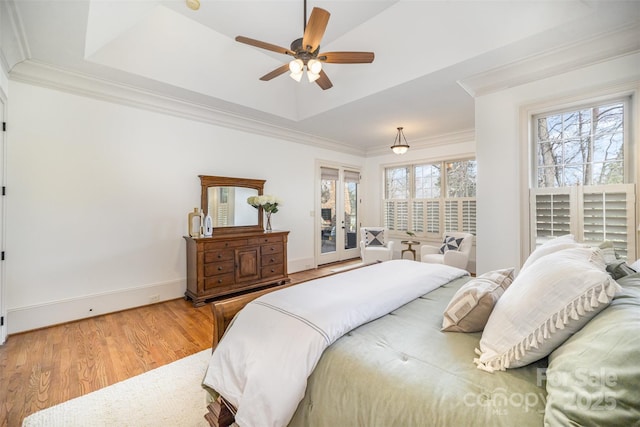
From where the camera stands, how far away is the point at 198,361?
2205 mm

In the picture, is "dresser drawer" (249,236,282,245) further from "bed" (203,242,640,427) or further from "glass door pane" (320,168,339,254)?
"bed" (203,242,640,427)

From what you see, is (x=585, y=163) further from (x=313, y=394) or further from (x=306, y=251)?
(x=306, y=251)

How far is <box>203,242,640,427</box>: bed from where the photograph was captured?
67 cm

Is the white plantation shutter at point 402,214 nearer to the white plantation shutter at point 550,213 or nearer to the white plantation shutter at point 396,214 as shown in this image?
the white plantation shutter at point 396,214

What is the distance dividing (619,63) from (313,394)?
3550 millimetres

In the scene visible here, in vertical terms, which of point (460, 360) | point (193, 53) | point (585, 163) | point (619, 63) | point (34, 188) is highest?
point (193, 53)

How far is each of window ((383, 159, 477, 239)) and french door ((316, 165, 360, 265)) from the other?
2.57ft

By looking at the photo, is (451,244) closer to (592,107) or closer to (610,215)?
(610,215)

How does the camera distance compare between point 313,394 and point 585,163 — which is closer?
point 313,394

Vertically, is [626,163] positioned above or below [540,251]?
above

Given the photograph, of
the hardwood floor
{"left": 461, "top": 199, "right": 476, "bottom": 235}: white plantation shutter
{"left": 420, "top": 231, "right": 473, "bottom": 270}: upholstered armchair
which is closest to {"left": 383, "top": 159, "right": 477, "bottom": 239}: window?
{"left": 461, "top": 199, "right": 476, "bottom": 235}: white plantation shutter

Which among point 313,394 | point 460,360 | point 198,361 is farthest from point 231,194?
point 460,360

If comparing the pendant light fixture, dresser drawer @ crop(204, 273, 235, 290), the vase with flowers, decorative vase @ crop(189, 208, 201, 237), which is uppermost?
the pendant light fixture

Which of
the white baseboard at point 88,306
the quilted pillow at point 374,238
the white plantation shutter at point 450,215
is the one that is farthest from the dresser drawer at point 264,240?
the white plantation shutter at point 450,215
